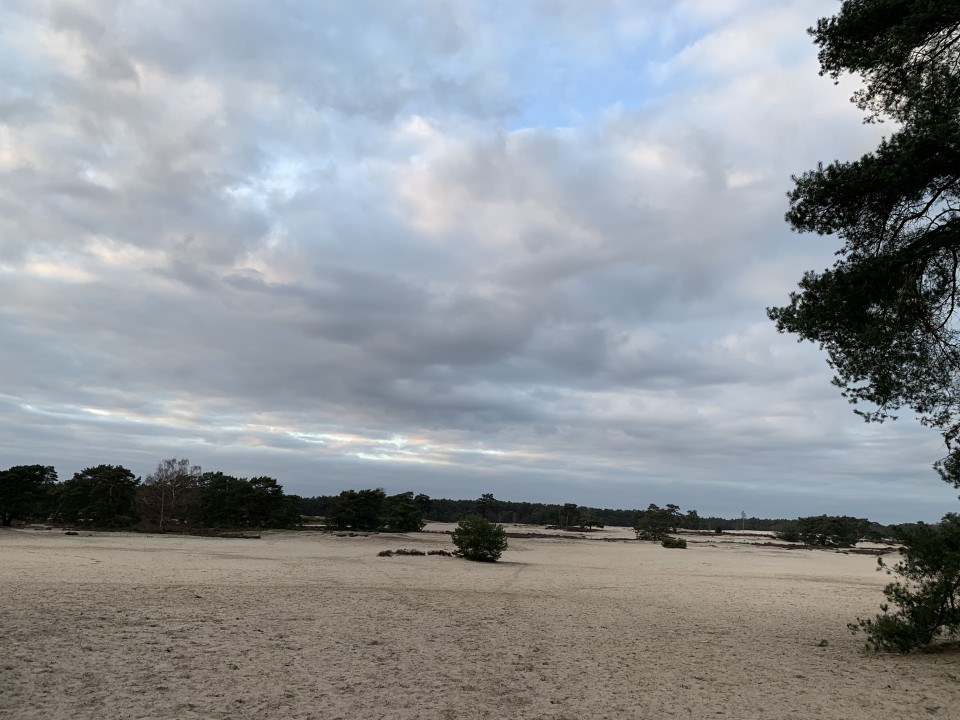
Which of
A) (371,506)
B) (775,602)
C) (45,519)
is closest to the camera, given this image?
(775,602)

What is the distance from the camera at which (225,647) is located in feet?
31.2

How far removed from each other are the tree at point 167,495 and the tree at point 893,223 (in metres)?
68.5

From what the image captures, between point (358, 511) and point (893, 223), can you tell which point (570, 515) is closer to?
point (358, 511)

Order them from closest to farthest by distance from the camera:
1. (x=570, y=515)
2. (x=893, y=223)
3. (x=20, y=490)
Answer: (x=893, y=223)
(x=20, y=490)
(x=570, y=515)

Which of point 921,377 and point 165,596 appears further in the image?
point 165,596

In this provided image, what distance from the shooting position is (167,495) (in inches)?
2638

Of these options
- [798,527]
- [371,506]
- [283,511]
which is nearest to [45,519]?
[283,511]

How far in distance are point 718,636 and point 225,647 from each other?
9494 millimetres

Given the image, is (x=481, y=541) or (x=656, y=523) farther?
(x=656, y=523)

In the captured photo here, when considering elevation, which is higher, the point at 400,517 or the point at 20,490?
the point at 20,490

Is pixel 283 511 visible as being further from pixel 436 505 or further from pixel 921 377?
pixel 436 505

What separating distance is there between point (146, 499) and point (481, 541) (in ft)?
166

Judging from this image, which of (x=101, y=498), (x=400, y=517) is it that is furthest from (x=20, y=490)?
(x=400, y=517)

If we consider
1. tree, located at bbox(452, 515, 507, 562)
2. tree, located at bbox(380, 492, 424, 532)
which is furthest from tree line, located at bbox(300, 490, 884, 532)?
tree, located at bbox(452, 515, 507, 562)
